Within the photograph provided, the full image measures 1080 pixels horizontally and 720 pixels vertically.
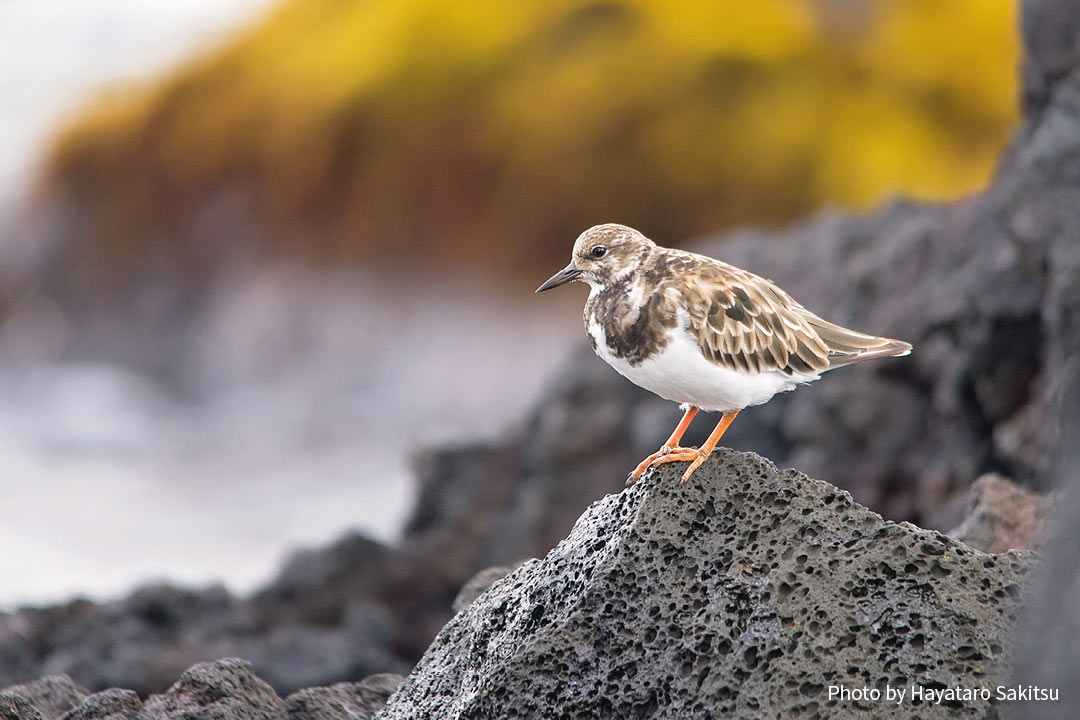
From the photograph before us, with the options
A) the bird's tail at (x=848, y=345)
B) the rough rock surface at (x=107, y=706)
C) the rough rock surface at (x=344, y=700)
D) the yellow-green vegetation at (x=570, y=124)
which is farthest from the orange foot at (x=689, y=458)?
the yellow-green vegetation at (x=570, y=124)

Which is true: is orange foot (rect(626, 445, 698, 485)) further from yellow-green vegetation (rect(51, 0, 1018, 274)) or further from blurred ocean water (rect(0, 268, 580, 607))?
yellow-green vegetation (rect(51, 0, 1018, 274))

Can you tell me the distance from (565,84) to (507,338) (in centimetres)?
398

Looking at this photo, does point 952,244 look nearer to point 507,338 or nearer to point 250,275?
point 507,338

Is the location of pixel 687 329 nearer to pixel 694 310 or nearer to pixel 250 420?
pixel 694 310

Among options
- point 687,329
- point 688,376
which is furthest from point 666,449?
point 687,329

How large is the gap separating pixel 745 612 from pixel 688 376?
1003mm

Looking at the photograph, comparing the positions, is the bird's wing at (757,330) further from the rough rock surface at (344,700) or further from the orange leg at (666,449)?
the rough rock surface at (344,700)

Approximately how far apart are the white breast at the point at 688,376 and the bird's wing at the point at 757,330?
1.6 inches

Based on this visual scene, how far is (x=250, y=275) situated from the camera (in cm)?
1947

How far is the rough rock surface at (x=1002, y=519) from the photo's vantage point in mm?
6168

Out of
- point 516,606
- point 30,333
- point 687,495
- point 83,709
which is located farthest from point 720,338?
point 30,333

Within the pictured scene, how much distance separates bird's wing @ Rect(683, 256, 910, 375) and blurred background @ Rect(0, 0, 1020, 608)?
11517 millimetres

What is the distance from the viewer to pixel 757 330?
5.19m

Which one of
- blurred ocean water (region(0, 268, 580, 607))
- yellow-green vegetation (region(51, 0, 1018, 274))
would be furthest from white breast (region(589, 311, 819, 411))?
yellow-green vegetation (region(51, 0, 1018, 274))
